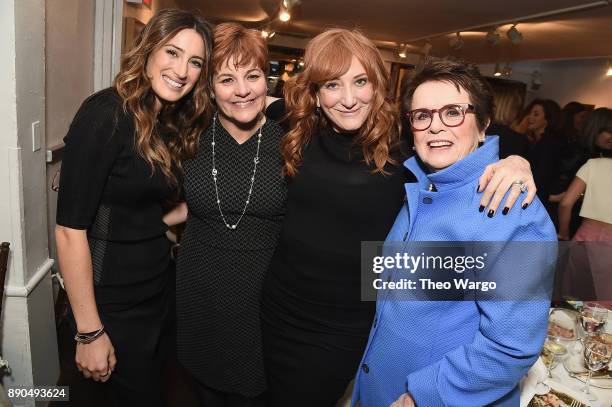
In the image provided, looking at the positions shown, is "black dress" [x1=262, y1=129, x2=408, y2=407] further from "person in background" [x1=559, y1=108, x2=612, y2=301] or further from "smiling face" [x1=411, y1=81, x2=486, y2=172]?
"person in background" [x1=559, y1=108, x2=612, y2=301]

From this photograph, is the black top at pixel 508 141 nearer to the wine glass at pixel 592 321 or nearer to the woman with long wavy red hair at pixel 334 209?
the wine glass at pixel 592 321

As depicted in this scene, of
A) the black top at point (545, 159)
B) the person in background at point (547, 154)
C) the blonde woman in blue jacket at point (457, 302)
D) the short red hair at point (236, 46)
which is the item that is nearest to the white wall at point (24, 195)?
the short red hair at point (236, 46)

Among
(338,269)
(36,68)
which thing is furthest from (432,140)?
(36,68)

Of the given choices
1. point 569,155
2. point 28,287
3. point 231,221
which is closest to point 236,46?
point 231,221

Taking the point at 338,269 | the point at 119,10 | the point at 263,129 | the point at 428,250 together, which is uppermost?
the point at 119,10

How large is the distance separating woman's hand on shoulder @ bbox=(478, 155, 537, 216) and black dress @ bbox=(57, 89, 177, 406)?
105 centimetres

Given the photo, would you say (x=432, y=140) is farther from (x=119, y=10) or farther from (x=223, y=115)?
(x=119, y=10)

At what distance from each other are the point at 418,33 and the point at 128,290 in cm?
737

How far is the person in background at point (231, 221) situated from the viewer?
165 cm

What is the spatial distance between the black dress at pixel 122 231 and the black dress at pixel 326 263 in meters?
0.47

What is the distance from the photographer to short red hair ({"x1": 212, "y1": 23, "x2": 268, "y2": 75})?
1613 millimetres

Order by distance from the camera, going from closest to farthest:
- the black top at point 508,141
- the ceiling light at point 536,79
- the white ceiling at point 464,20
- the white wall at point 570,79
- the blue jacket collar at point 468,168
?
1. the blue jacket collar at point 468,168
2. the black top at point 508,141
3. the white ceiling at point 464,20
4. the white wall at point 570,79
5. the ceiling light at point 536,79

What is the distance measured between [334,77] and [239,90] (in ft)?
1.18

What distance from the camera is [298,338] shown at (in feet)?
5.26
